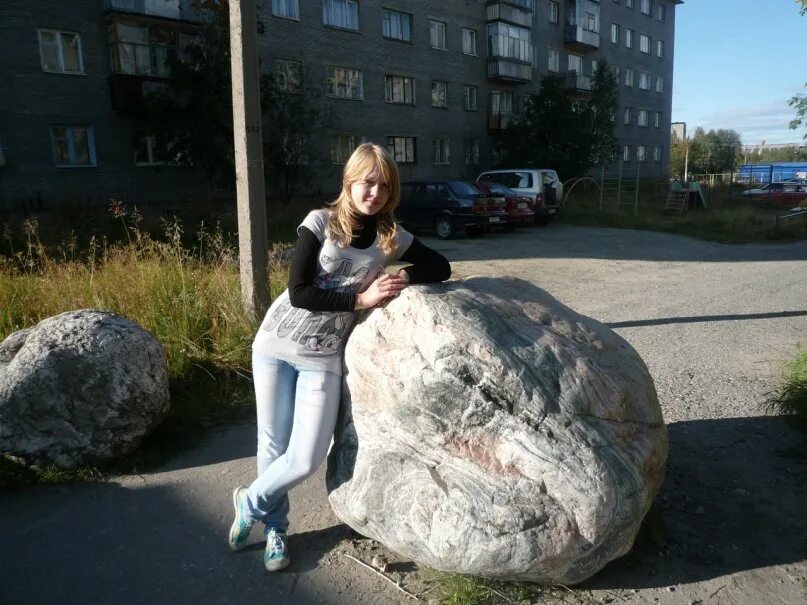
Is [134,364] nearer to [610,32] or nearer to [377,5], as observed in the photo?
[377,5]

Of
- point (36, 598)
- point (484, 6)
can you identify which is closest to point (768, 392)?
point (36, 598)

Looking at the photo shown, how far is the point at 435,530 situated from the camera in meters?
2.54

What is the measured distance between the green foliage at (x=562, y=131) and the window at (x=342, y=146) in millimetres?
8417

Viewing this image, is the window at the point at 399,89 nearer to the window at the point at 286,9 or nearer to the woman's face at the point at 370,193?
the window at the point at 286,9

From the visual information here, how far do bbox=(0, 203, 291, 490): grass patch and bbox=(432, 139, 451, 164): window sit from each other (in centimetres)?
2364

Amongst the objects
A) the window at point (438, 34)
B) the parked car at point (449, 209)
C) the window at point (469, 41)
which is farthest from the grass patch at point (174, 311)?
the window at point (469, 41)

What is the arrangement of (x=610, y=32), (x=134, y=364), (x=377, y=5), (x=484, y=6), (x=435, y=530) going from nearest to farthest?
(x=435, y=530) → (x=134, y=364) → (x=377, y=5) → (x=484, y=6) → (x=610, y=32)

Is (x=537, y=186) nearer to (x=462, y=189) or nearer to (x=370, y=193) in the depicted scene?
(x=462, y=189)

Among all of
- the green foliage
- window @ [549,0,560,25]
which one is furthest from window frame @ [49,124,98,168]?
window @ [549,0,560,25]

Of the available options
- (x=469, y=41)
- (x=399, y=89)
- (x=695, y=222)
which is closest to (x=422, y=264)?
(x=695, y=222)

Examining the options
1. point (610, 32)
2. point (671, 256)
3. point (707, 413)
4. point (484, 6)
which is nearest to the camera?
point (707, 413)

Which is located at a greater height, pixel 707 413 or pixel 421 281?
pixel 421 281

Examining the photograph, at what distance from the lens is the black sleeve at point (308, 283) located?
258 centimetres

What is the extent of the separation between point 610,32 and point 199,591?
146 ft
